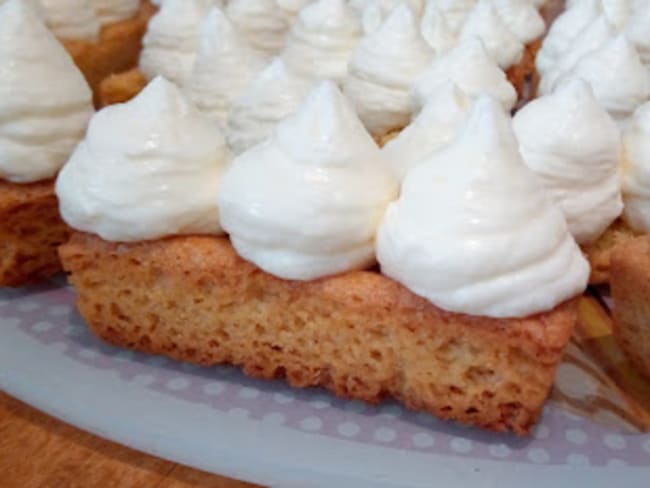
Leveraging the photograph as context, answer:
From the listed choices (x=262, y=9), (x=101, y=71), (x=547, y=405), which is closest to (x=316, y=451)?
(x=547, y=405)

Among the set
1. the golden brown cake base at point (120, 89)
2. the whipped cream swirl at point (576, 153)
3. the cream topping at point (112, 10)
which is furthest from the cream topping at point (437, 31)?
the cream topping at point (112, 10)

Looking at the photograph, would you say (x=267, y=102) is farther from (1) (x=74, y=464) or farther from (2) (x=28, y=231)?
(1) (x=74, y=464)

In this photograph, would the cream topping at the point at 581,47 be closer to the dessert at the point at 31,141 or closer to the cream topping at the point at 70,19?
the dessert at the point at 31,141

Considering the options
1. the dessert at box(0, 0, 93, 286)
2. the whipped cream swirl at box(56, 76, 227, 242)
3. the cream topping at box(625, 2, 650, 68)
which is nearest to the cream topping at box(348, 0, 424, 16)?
the cream topping at box(625, 2, 650, 68)

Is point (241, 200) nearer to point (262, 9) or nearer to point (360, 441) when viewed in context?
point (360, 441)

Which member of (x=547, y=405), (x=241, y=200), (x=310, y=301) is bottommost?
(x=547, y=405)

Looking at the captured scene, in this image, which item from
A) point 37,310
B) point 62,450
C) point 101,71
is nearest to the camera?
point 62,450

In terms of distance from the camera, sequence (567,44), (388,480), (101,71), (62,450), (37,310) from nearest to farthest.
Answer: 1. (388,480)
2. (62,450)
3. (37,310)
4. (567,44)
5. (101,71)
